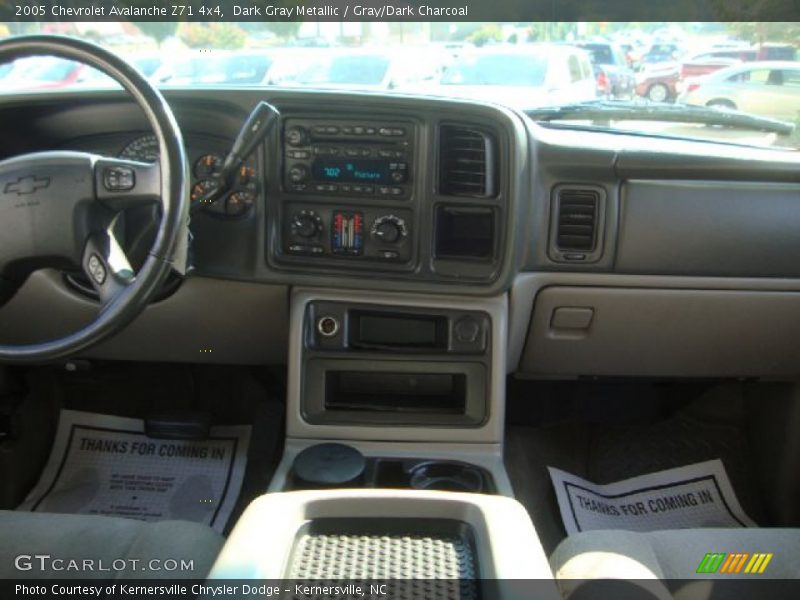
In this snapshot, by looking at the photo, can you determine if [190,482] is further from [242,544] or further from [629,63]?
[629,63]

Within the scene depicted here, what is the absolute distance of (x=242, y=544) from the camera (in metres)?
1.09

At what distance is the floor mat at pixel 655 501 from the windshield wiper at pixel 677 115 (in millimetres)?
957

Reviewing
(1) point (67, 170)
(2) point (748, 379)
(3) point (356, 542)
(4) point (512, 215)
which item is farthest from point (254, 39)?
(2) point (748, 379)

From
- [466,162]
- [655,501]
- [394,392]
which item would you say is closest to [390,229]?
[466,162]

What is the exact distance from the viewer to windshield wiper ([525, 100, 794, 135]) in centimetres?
197

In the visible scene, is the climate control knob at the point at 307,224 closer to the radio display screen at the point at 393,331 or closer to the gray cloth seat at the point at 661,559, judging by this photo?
the radio display screen at the point at 393,331

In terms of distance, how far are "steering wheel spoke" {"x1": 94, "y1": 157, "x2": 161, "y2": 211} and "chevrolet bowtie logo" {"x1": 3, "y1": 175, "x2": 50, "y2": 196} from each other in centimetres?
10

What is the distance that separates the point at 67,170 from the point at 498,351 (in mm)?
971

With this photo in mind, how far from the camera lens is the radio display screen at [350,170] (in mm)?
1739

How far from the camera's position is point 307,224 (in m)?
1.79

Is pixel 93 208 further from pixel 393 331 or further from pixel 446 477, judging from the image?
pixel 446 477

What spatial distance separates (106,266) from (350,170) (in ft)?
1.87

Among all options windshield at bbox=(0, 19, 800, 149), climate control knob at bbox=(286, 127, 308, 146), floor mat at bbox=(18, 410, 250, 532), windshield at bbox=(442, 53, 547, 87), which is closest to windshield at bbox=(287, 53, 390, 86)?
windshield at bbox=(0, 19, 800, 149)

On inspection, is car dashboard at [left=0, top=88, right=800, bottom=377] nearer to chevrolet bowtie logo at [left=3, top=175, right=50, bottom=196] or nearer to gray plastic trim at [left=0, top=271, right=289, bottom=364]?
gray plastic trim at [left=0, top=271, right=289, bottom=364]
